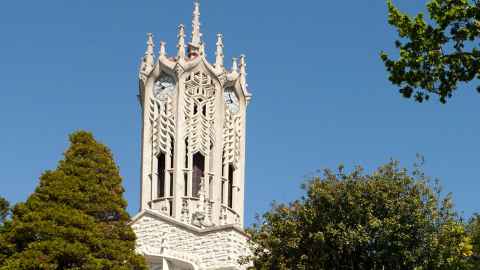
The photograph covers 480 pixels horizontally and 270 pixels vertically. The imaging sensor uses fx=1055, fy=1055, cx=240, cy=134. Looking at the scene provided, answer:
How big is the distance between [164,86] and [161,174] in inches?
215

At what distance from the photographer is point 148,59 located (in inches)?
2576

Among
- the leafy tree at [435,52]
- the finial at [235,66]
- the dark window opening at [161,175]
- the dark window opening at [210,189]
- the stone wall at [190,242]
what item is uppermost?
the finial at [235,66]

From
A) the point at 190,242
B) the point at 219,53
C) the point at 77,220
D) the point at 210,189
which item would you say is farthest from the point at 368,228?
the point at 219,53

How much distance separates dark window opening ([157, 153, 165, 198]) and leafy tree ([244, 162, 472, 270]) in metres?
27.7

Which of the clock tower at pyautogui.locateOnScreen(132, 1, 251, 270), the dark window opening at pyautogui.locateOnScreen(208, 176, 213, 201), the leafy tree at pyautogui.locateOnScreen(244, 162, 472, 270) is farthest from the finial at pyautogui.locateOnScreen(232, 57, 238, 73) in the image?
the leafy tree at pyautogui.locateOnScreen(244, 162, 472, 270)

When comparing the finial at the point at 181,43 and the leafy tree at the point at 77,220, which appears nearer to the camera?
the leafy tree at the point at 77,220

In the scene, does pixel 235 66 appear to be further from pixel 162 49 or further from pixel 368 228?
pixel 368 228

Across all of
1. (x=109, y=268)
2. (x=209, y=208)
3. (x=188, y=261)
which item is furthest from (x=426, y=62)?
(x=209, y=208)

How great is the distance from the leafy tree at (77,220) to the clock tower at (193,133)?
25.8m

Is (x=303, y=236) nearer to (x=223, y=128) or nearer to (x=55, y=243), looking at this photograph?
(x=55, y=243)

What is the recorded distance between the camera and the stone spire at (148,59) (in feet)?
212

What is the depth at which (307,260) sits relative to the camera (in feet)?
109

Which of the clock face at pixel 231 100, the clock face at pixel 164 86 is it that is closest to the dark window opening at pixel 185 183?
the clock face at pixel 164 86

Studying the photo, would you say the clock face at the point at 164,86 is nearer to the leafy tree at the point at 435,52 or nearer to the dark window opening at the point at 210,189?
the dark window opening at the point at 210,189
